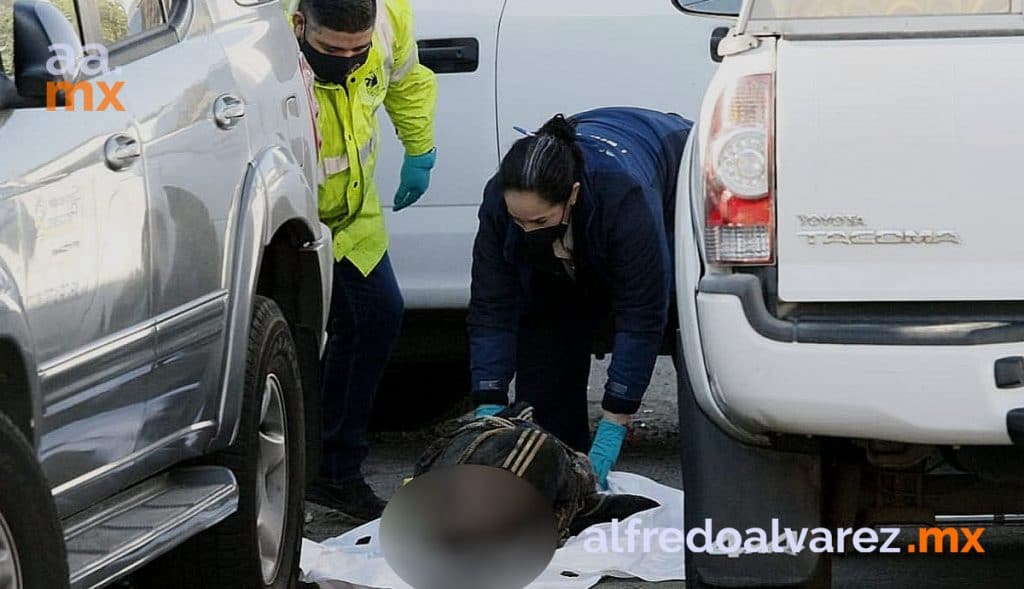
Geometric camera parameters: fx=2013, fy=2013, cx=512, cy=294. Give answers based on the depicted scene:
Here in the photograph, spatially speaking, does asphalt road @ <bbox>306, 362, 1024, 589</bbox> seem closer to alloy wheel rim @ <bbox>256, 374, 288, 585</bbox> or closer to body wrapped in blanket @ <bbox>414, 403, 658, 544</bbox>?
body wrapped in blanket @ <bbox>414, 403, 658, 544</bbox>

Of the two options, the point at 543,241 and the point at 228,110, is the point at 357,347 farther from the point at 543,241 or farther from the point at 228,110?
the point at 228,110

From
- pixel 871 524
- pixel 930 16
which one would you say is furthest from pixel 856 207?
pixel 871 524

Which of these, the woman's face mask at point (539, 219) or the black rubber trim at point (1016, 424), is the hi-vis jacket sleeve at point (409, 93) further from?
the black rubber trim at point (1016, 424)

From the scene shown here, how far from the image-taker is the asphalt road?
193 inches

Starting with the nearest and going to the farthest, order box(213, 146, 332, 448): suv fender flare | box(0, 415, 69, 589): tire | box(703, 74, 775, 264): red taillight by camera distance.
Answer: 1. box(0, 415, 69, 589): tire
2. box(703, 74, 775, 264): red taillight
3. box(213, 146, 332, 448): suv fender flare

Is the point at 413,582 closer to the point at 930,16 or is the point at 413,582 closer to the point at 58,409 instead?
the point at 58,409

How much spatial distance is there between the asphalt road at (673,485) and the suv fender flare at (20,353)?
1912 millimetres

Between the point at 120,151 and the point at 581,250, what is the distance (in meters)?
1.89

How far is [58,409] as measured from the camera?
11.5ft

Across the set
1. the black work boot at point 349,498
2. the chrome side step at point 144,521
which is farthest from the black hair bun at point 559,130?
the chrome side step at point 144,521

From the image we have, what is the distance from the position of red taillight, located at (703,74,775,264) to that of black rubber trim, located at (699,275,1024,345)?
6 centimetres

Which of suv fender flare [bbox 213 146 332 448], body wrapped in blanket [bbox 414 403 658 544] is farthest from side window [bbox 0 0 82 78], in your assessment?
body wrapped in blanket [bbox 414 403 658 544]

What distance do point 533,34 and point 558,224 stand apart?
1134 mm

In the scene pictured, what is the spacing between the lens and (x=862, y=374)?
3.33 metres
